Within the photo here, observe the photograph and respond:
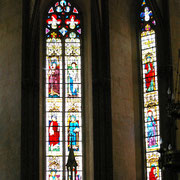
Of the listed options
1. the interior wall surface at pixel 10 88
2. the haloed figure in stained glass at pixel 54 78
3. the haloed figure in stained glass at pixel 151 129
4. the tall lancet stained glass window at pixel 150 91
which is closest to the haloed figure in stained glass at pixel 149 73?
the tall lancet stained glass window at pixel 150 91

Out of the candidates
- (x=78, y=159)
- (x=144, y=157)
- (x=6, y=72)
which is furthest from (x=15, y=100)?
(x=144, y=157)

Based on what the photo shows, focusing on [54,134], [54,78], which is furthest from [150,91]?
[54,134]

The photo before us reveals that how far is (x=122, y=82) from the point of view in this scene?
2258 centimetres

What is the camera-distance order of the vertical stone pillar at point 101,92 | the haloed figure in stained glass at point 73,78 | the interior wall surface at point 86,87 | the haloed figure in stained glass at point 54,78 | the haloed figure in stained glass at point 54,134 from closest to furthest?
the vertical stone pillar at point 101,92 < the interior wall surface at point 86,87 < the haloed figure in stained glass at point 54,134 < the haloed figure in stained glass at point 54,78 < the haloed figure in stained glass at point 73,78

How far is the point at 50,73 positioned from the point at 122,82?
2687 millimetres

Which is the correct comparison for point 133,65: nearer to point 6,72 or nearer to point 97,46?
point 97,46

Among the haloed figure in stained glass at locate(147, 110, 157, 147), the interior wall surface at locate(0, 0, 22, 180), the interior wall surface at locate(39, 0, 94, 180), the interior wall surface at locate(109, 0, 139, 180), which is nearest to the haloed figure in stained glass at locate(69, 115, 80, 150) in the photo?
the interior wall surface at locate(39, 0, 94, 180)

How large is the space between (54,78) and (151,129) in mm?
3927

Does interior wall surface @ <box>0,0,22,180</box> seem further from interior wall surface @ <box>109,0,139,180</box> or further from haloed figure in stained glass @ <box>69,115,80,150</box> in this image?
interior wall surface @ <box>109,0,139,180</box>

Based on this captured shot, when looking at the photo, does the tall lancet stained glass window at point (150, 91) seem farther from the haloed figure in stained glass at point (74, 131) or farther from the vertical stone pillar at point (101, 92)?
the haloed figure in stained glass at point (74, 131)

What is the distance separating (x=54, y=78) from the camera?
77.0ft

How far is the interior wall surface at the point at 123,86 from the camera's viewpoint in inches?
854

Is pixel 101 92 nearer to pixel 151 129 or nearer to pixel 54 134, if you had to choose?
pixel 151 129

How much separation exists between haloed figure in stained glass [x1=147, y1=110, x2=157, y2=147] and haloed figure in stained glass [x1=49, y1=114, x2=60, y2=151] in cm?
311
